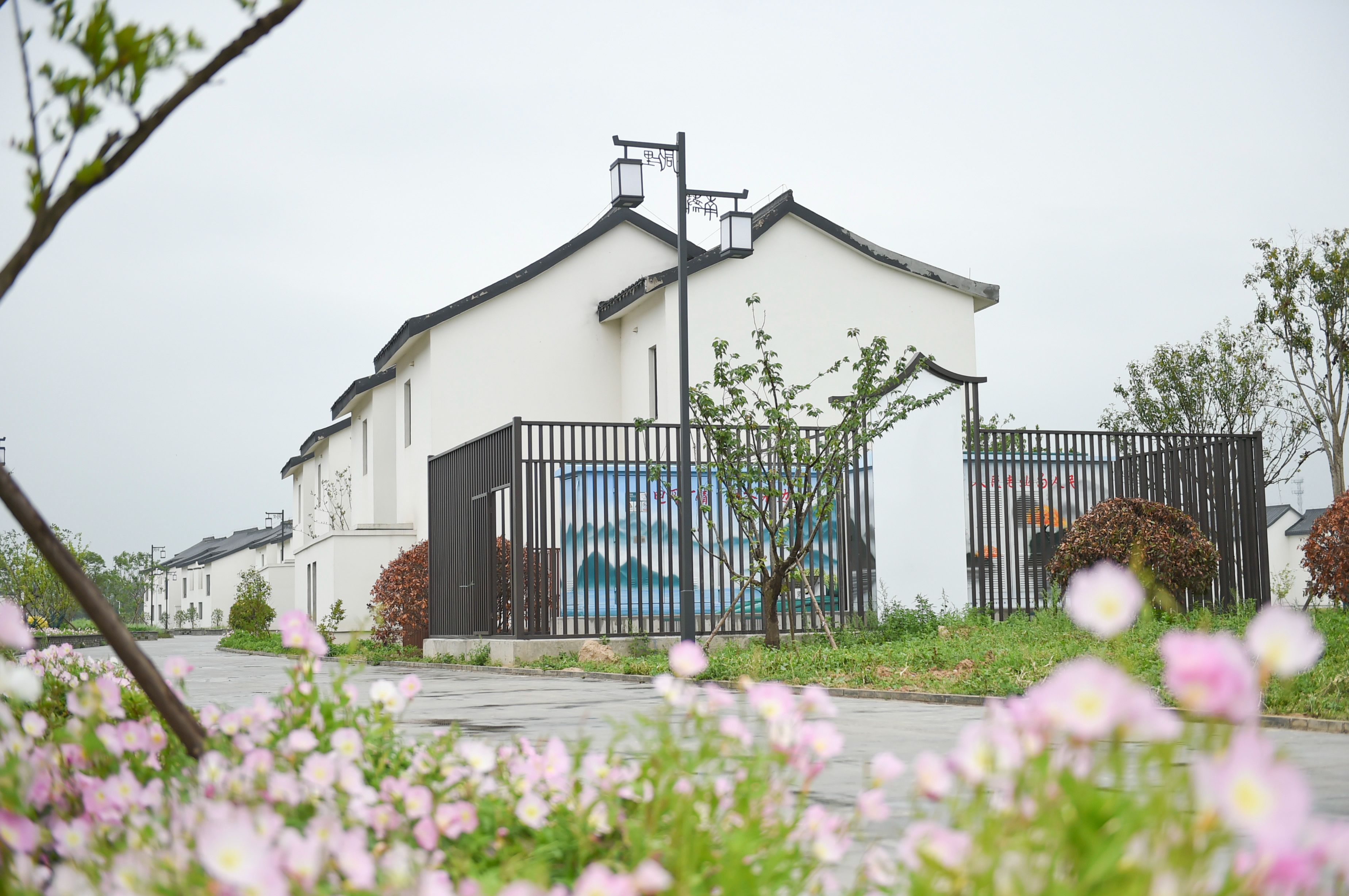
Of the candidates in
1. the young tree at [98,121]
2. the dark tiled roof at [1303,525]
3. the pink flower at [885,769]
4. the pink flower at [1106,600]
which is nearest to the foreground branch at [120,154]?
the young tree at [98,121]

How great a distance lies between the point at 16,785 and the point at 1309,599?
14.4 metres

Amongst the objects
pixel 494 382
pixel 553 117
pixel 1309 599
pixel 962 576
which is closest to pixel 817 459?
pixel 962 576

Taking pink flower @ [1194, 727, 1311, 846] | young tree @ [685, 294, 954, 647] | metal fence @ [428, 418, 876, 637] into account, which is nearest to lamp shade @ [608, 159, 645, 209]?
young tree @ [685, 294, 954, 647]

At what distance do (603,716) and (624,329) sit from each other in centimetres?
1714

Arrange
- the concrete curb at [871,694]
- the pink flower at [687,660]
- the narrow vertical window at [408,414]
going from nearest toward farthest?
the pink flower at [687,660], the concrete curb at [871,694], the narrow vertical window at [408,414]

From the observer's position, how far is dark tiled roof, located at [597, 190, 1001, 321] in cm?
2197

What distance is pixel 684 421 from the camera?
45.8 ft

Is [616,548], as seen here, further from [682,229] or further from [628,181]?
[628,181]

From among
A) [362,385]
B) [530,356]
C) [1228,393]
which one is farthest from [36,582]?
[1228,393]

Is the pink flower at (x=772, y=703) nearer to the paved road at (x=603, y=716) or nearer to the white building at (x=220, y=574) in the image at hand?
the paved road at (x=603, y=716)

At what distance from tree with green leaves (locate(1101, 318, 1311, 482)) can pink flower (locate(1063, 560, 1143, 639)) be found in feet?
105

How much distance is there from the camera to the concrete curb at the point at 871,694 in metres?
6.93

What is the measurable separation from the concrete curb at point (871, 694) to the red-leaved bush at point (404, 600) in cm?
314

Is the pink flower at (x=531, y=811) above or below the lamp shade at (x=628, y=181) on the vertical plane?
below
